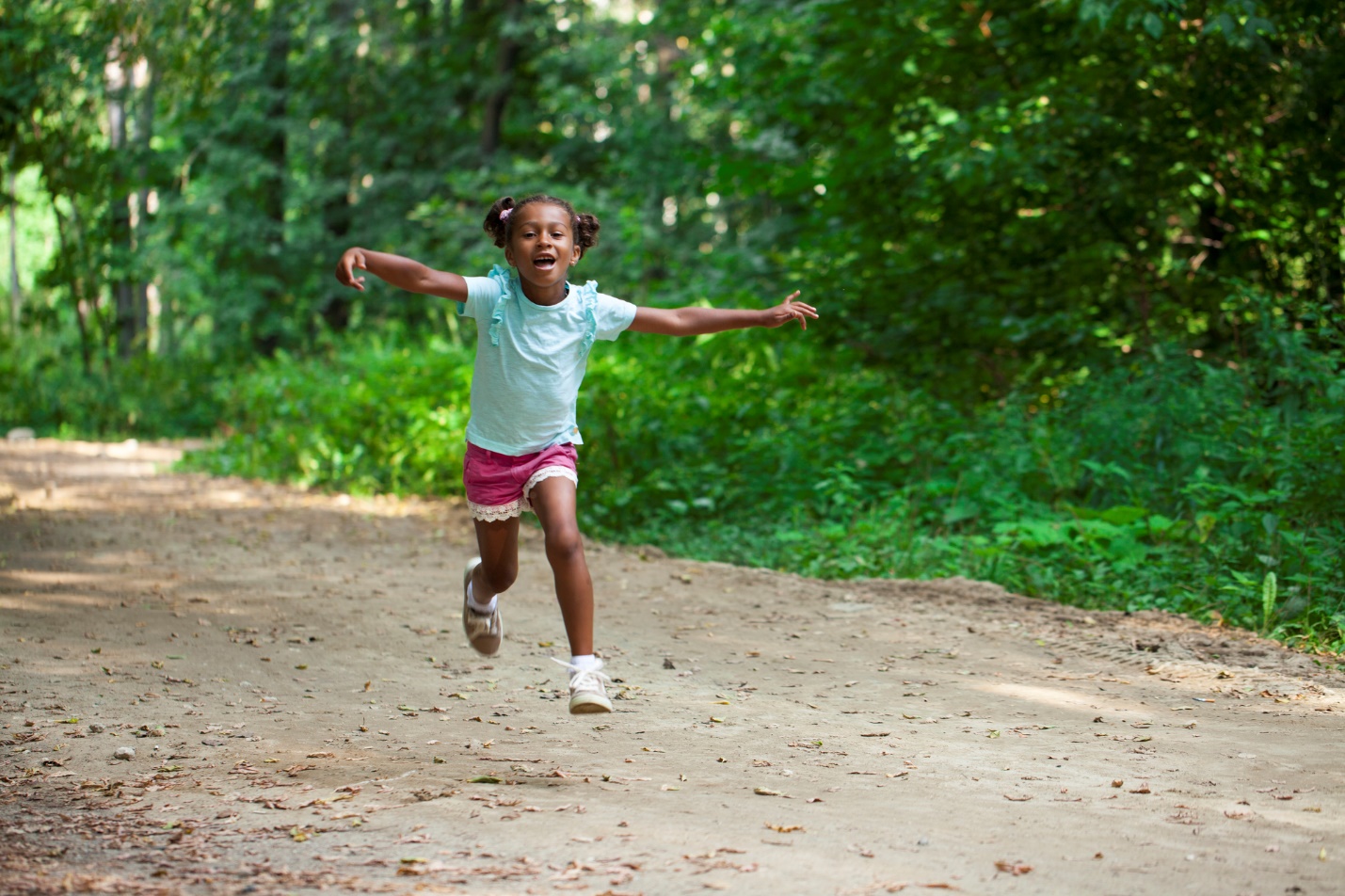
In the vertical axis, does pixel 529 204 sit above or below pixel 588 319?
above

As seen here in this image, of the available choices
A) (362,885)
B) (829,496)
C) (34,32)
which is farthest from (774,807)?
(34,32)

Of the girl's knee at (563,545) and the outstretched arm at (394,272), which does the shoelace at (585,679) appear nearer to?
the girl's knee at (563,545)

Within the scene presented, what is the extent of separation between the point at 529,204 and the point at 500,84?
17438 millimetres

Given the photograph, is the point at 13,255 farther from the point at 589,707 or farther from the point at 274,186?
the point at 589,707

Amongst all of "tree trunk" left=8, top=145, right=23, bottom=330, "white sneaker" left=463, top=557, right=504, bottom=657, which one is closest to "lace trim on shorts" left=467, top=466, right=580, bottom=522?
"white sneaker" left=463, top=557, right=504, bottom=657

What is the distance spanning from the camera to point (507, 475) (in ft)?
15.0

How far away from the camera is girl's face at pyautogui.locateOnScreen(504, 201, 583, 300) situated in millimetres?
4398

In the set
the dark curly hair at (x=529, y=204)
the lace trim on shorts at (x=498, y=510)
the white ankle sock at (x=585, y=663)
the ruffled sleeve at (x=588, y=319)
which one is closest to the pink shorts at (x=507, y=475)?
the lace trim on shorts at (x=498, y=510)

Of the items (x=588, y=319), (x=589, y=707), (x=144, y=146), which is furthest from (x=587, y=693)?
(x=144, y=146)

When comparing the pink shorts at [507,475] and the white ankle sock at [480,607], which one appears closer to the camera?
the pink shorts at [507,475]

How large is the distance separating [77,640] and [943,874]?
455 cm

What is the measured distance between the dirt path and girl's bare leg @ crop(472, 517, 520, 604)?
1.62 feet

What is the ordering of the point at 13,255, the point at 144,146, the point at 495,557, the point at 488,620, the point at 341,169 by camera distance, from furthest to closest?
the point at 13,255 < the point at 341,169 < the point at 144,146 < the point at 488,620 < the point at 495,557

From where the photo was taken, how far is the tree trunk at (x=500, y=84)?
20.9m
